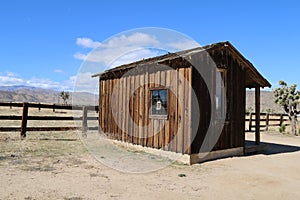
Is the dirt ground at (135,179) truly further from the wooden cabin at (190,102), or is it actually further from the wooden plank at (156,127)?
the wooden plank at (156,127)

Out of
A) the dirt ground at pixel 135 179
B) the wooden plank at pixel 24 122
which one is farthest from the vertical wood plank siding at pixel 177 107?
the wooden plank at pixel 24 122

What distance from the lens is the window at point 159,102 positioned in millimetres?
9807

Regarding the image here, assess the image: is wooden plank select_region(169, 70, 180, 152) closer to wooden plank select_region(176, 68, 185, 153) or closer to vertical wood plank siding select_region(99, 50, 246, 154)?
vertical wood plank siding select_region(99, 50, 246, 154)

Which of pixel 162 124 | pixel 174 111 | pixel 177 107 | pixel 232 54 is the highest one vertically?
pixel 232 54

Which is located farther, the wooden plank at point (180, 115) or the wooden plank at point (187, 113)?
the wooden plank at point (180, 115)

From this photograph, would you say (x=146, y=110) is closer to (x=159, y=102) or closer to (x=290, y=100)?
(x=159, y=102)

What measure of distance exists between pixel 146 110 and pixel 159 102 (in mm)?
714

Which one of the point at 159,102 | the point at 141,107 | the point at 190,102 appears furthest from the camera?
the point at 141,107

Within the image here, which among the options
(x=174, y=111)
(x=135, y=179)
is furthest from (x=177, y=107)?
(x=135, y=179)

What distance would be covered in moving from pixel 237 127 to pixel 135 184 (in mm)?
5609

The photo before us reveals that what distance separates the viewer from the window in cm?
981

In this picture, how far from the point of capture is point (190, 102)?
29.0 ft

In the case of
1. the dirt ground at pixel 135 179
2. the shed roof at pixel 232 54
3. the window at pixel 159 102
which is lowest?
the dirt ground at pixel 135 179

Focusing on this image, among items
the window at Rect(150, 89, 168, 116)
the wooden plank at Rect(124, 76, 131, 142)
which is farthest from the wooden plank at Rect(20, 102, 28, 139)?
the window at Rect(150, 89, 168, 116)
